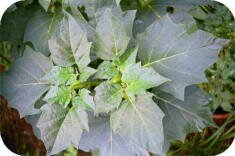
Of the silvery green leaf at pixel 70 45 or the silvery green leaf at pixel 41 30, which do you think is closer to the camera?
the silvery green leaf at pixel 70 45

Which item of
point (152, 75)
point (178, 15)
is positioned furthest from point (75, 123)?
point (178, 15)

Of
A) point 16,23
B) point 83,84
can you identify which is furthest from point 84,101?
point 16,23

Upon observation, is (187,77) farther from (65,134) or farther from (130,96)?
(65,134)

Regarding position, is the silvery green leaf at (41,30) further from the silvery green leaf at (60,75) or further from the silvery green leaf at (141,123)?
the silvery green leaf at (141,123)

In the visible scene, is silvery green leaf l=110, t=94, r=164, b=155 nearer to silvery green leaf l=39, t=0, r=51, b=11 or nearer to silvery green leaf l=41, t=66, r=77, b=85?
silvery green leaf l=41, t=66, r=77, b=85

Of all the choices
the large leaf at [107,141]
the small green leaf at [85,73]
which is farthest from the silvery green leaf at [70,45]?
the large leaf at [107,141]

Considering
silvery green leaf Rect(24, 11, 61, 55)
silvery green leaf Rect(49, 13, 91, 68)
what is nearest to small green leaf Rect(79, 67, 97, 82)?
silvery green leaf Rect(49, 13, 91, 68)
